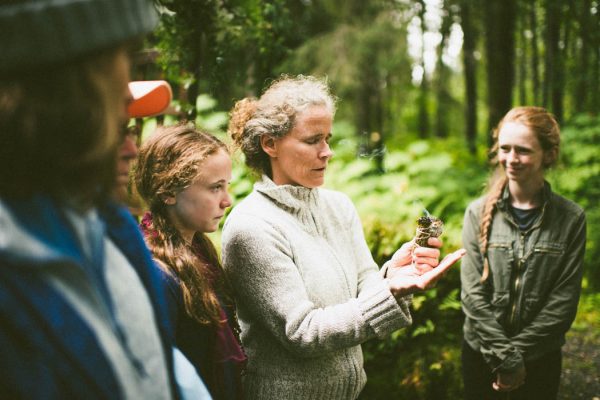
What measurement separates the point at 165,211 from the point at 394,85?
14.1 m

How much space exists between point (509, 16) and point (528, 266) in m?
7.52

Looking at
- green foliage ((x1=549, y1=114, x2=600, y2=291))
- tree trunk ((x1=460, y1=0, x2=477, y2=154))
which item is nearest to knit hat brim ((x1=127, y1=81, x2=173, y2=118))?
green foliage ((x1=549, y1=114, x2=600, y2=291))

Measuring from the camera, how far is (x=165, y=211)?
1885 millimetres

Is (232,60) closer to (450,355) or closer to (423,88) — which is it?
(450,355)

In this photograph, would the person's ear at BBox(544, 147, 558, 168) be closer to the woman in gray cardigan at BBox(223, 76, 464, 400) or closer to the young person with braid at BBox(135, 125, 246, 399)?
the woman in gray cardigan at BBox(223, 76, 464, 400)

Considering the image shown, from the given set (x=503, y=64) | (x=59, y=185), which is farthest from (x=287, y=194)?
(x=503, y=64)

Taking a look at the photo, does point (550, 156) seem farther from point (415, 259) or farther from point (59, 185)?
point (59, 185)

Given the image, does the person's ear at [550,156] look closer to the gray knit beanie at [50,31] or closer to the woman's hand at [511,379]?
the woman's hand at [511,379]

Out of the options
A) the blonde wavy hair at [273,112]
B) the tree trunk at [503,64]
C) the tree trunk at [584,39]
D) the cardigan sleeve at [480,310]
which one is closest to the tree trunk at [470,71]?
the tree trunk at [584,39]

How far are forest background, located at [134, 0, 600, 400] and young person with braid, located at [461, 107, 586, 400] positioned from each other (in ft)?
2.74

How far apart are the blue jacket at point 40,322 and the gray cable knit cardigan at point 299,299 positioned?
0.96 m

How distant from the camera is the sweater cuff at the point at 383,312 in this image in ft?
5.94

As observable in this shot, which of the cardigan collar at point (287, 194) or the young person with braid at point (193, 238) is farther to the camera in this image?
the cardigan collar at point (287, 194)

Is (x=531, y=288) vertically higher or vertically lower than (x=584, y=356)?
higher
